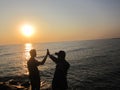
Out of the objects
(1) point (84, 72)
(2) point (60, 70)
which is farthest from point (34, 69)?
(1) point (84, 72)

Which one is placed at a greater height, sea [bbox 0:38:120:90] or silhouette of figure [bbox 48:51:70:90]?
silhouette of figure [bbox 48:51:70:90]

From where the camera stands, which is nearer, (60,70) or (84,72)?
(60,70)

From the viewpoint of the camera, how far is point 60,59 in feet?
24.8

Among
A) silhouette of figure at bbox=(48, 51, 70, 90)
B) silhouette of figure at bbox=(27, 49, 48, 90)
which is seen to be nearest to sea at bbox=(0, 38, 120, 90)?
silhouette of figure at bbox=(27, 49, 48, 90)

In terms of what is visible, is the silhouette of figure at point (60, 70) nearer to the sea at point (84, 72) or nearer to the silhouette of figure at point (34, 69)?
the silhouette of figure at point (34, 69)

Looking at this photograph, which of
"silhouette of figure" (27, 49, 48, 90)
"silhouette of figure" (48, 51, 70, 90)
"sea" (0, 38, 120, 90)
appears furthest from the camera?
"sea" (0, 38, 120, 90)

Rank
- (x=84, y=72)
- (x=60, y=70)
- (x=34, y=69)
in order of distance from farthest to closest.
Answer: (x=84, y=72) → (x=34, y=69) → (x=60, y=70)

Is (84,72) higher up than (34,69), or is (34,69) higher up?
(34,69)

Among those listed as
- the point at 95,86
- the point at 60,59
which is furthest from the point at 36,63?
the point at 95,86

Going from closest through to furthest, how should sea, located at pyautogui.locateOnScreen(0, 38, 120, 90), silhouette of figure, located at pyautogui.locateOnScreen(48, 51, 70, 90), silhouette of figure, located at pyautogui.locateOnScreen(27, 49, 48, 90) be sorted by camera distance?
silhouette of figure, located at pyautogui.locateOnScreen(48, 51, 70, 90) < silhouette of figure, located at pyautogui.locateOnScreen(27, 49, 48, 90) < sea, located at pyautogui.locateOnScreen(0, 38, 120, 90)

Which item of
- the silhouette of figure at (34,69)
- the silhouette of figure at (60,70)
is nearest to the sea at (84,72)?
the silhouette of figure at (34,69)

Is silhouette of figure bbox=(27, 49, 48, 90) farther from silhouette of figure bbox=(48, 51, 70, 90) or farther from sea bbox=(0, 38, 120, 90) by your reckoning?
sea bbox=(0, 38, 120, 90)

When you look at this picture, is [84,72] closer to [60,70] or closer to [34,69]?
[34,69]

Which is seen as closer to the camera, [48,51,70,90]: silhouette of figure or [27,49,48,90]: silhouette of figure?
A: [48,51,70,90]: silhouette of figure
